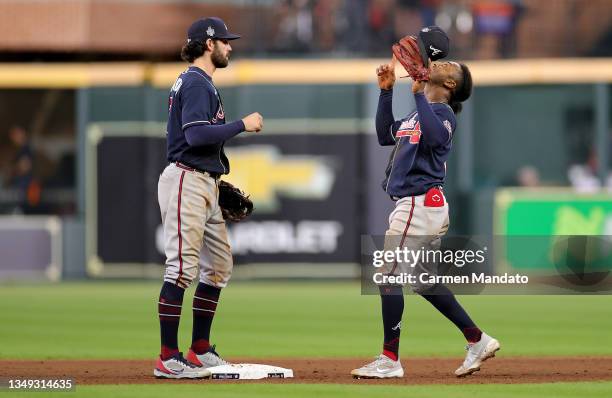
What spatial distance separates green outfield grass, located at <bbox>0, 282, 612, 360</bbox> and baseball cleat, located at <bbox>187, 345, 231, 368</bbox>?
2.41 feet

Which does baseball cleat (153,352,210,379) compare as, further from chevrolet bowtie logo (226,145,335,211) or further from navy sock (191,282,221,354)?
chevrolet bowtie logo (226,145,335,211)

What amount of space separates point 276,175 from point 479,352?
11394 millimetres

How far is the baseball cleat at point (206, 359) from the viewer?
27.8 feet

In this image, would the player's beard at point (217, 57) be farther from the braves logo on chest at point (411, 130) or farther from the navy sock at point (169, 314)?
the navy sock at point (169, 314)

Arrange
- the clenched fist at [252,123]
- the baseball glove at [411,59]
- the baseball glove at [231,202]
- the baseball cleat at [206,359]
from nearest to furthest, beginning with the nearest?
the baseball glove at [411,59], the clenched fist at [252,123], the baseball cleat at [206,359], the baseball glove at [231,202]

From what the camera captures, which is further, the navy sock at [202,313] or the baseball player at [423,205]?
the navy sock at [202,313]

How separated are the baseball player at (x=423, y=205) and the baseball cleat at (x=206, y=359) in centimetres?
89

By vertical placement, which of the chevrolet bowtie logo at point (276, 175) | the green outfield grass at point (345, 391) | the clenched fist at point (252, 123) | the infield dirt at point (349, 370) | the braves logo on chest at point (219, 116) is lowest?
the infield dirt at point (349, 370)

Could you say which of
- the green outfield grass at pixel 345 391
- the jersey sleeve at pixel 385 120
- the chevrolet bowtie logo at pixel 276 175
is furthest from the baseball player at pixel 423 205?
the chevrolet bowtie logo at pixel 276 175

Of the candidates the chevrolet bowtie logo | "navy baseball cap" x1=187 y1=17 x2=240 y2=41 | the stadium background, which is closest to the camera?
"navy baseball cap" x1=187 y1=17 x2=240 y2=41

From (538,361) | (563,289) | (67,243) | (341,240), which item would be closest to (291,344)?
(538,361)

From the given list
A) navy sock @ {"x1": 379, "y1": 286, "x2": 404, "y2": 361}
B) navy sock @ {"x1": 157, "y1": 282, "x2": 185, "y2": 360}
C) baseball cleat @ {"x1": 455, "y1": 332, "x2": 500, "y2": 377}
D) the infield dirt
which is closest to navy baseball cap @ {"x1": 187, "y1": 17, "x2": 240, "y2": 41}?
navy sock @ {"x1": 157, "y1": 282, "x2": 185, "y2": 360}

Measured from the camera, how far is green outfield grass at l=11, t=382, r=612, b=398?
7.42 metres

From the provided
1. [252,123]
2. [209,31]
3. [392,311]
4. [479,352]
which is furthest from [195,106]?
[479,352]
